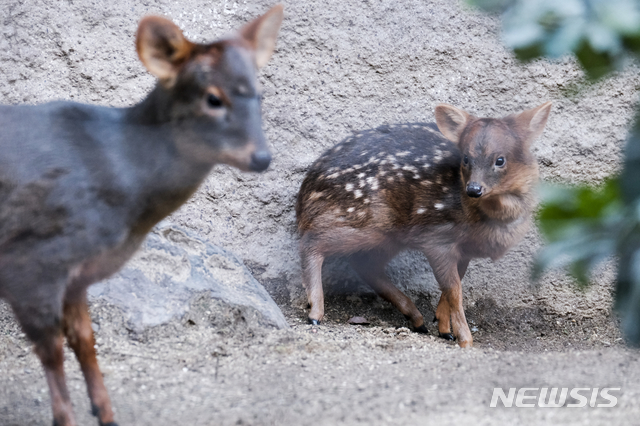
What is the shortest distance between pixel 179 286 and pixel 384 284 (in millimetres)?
1264

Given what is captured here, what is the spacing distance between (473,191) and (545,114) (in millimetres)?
609

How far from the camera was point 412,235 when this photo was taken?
3.25m

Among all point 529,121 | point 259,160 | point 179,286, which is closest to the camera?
point 259,160

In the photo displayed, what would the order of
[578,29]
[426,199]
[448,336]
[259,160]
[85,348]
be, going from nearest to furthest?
1. [578,29]
2. [259,160]
3. [85,348]
4. [426,199]
5. [448,336]

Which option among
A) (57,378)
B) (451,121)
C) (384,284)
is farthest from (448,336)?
(57,378)

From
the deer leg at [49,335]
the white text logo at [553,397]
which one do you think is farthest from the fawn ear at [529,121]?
the deer leg at [49,335]

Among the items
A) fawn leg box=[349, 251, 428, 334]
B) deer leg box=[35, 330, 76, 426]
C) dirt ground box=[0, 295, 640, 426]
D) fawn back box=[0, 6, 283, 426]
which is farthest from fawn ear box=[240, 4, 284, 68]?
fawn leg box=[349, 251, 428, 334]

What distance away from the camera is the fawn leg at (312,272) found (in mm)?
3406

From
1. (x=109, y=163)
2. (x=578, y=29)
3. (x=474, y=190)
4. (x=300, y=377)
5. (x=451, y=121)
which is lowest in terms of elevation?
(x=300, y=377)

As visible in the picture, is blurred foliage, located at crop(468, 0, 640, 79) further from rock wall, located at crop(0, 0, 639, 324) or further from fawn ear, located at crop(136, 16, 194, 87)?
rock wall, located at crop(0, 0, 639, 324)

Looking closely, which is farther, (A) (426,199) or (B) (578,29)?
(A) (426,199)

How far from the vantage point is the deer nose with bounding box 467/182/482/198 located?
9.36 ft

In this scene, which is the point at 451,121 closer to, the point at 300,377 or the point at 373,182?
the point at 373,182

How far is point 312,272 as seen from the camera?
11.3 ft
